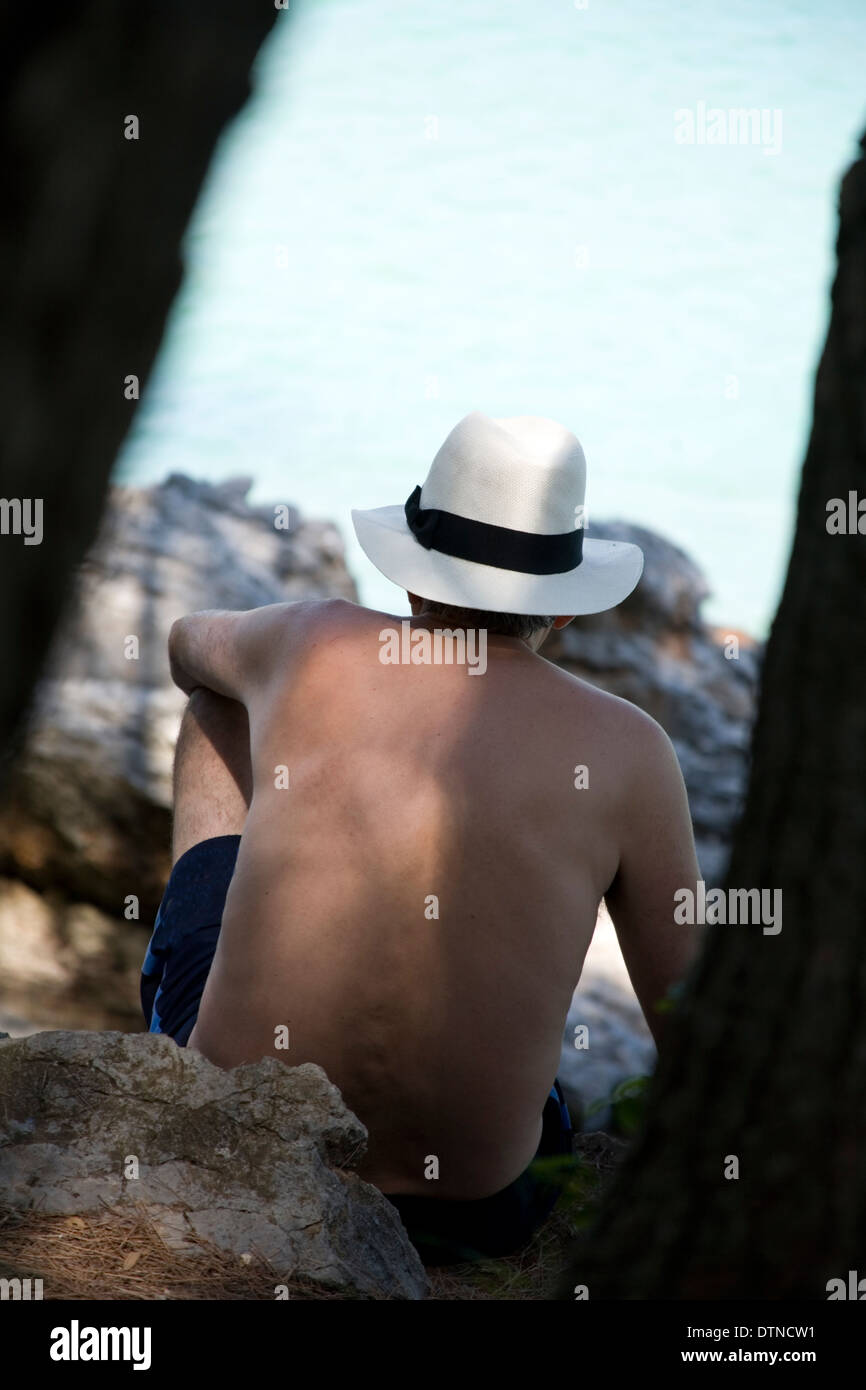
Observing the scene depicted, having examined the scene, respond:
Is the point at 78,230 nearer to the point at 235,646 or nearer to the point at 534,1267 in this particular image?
the point at 235,646

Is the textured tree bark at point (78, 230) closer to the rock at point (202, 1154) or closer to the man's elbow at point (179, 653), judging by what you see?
the rock at point (202, 1154)

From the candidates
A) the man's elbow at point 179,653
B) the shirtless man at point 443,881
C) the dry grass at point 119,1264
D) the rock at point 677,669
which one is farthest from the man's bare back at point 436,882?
the rock at point 677,669

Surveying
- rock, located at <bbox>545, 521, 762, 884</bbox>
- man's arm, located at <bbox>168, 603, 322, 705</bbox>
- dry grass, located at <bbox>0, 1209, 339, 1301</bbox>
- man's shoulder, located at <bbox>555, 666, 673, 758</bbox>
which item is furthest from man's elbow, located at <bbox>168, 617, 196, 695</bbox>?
rock, located at <bbox>545, 521, 762, 884</bbox>

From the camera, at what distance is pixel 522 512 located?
2.70 metres

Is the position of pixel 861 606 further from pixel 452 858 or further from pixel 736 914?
pixel 452 858

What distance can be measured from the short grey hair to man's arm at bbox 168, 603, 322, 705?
25 centimetres

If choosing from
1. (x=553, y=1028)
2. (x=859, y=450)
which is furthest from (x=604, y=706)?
(x=859, y=450)

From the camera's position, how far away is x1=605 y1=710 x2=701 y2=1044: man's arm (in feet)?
7.98

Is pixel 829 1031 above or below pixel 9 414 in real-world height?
below

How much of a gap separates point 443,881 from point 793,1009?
1.04 meters

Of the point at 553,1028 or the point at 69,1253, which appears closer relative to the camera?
the point at 69,1253

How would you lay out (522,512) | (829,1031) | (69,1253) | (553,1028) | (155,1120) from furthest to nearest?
1. (522,512)
2. (553,1028)
3. (155,1120)
4. (69,1253)
5. (829,1031)

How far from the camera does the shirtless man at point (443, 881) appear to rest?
2.35 metres
